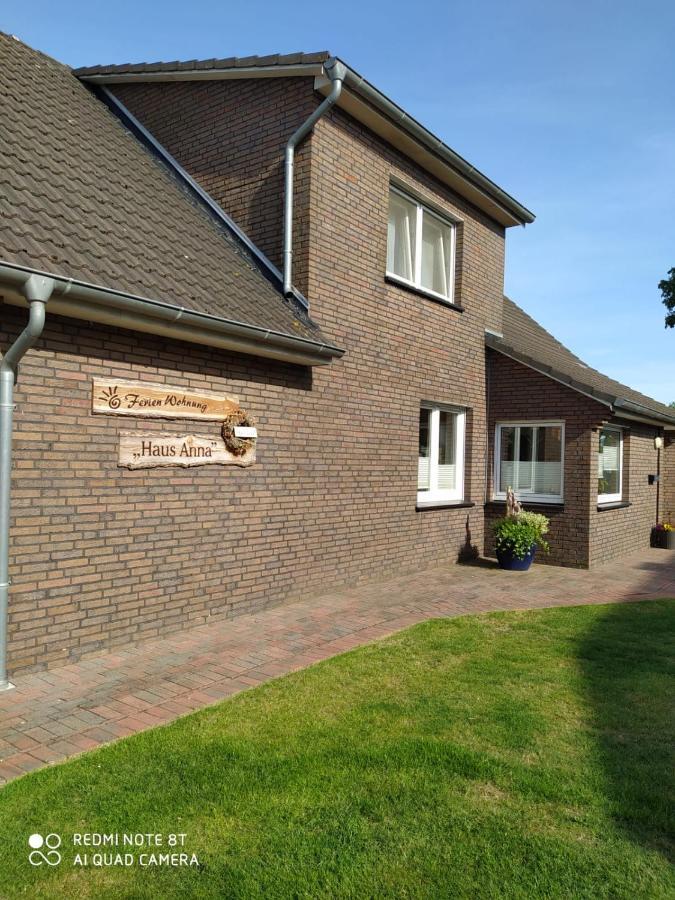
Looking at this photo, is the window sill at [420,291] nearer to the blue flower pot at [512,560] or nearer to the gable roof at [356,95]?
the gable roof at [356,95]

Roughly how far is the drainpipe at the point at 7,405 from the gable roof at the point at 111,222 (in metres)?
0.18

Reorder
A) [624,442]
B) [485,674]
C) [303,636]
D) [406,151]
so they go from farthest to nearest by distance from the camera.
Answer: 1. [624,442]
2. [406,151]
3. [303,636]
4. [485,674]

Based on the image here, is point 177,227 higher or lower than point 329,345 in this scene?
higher

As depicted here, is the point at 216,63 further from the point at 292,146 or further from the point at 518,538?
the point at 518,538

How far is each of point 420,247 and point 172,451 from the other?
571 centimetres

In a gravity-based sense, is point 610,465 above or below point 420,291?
below

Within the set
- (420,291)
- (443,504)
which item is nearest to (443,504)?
(443,504)

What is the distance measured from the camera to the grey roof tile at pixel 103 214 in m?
5.84

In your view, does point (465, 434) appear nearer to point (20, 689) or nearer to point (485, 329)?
point (485, 329)

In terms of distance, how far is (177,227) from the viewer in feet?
26.2

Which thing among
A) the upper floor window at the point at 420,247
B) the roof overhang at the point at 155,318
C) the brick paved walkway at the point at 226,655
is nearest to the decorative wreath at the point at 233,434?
the roof overhang at the point at 155,318

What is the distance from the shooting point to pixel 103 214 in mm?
6891

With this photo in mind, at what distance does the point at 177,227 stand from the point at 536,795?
6702 millimetres

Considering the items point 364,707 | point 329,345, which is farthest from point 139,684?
point 329,345
